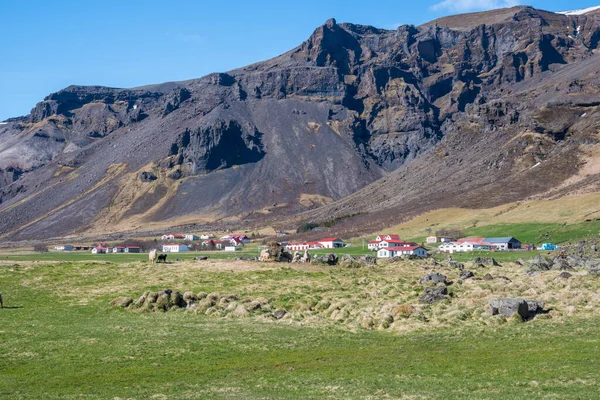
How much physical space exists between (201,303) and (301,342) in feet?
45.4

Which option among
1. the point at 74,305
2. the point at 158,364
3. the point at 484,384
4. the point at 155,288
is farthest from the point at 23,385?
the point at 155,288

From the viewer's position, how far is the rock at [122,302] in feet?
168

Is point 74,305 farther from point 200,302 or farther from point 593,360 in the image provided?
point 593,360

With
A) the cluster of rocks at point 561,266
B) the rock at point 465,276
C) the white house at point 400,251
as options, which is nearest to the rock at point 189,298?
the rock at point 465,276

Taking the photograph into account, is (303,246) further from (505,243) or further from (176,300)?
(176,300)

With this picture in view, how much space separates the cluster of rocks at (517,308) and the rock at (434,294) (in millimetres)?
5743

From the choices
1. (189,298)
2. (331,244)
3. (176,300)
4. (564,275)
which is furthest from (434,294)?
(331,244)

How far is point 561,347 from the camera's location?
3338 centimetres

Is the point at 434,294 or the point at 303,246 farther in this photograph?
the point at 303,246

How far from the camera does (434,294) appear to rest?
49.4 meters

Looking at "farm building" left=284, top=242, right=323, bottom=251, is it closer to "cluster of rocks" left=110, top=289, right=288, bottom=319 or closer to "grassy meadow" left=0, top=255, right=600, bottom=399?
"grassy meadow" left=0, top=255, right=600, bottom=399

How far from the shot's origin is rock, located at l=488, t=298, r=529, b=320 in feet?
138

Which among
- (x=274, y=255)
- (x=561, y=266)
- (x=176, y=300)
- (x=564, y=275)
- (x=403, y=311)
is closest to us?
(x=403, y=311)

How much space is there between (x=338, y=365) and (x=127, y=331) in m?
15.8
